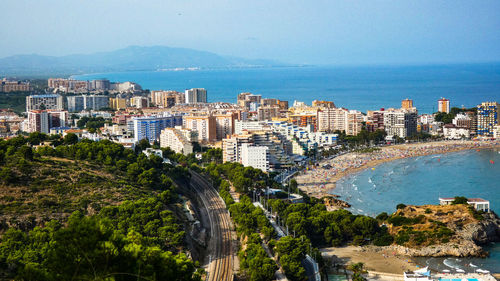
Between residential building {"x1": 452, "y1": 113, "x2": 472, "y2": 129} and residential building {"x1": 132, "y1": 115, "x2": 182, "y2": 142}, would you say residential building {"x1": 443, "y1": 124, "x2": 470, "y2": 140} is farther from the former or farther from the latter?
residential building {"x1": 132, "y1": 115, "x2": 182, "y2": 142}

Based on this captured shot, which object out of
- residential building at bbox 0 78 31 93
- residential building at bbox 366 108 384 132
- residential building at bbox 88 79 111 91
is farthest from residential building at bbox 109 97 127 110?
residential building at bbox 366 108 384 132

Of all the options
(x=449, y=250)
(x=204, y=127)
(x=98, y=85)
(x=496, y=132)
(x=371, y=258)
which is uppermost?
(x=98, y=85)

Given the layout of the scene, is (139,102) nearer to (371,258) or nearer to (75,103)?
(75,103)

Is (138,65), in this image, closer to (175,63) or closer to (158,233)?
(175,63)

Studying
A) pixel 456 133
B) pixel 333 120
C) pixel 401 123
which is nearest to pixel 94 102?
pixel 333 120

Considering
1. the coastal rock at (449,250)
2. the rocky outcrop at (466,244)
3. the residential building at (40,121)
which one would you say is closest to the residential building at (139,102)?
the residential building at (40,121)

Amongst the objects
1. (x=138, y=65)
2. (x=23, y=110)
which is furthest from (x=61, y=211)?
(x=138, y=65)

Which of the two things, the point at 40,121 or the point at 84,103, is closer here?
the point at 40,121
